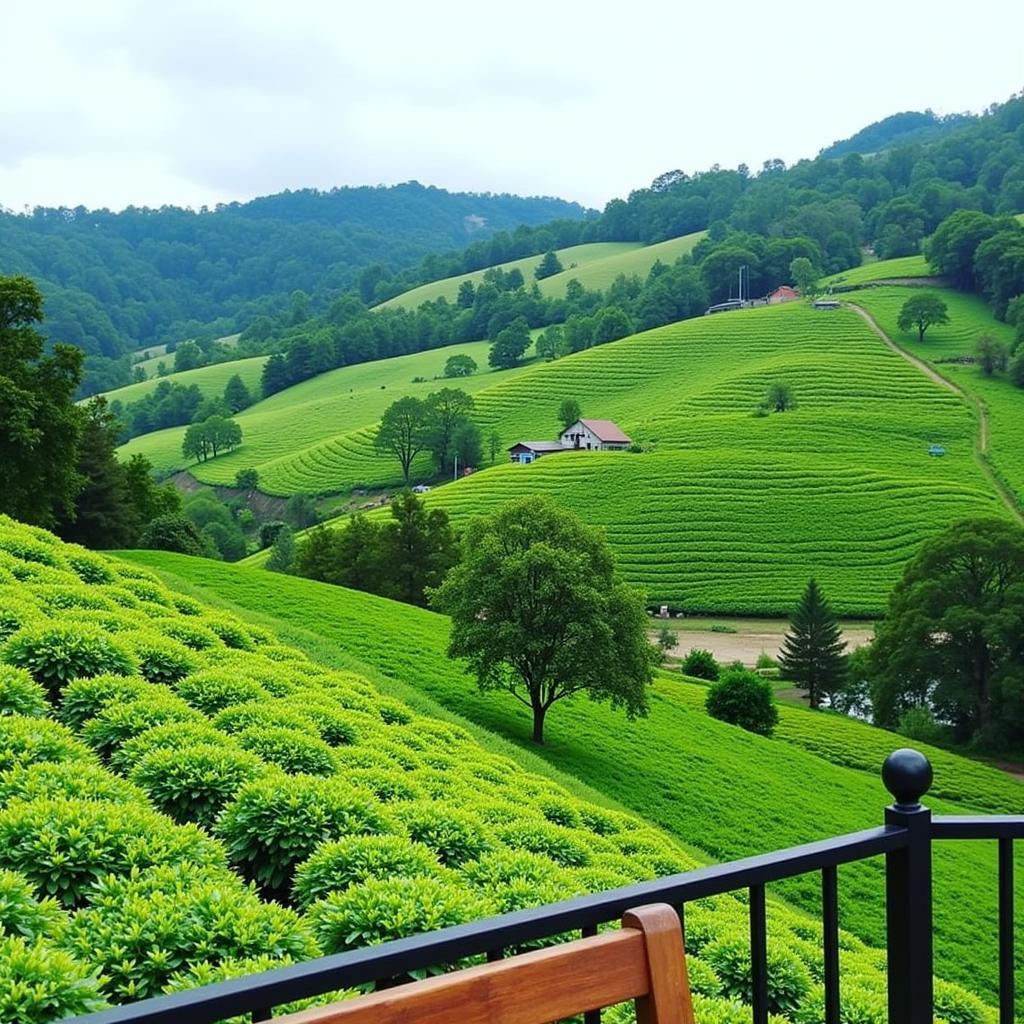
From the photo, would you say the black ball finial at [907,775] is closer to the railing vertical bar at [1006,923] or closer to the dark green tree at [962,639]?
the railing vertical bar at [1006,923]

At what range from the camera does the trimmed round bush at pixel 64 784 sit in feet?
19.4

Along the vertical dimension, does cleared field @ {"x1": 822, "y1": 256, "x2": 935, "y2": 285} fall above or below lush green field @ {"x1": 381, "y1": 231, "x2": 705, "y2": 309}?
below

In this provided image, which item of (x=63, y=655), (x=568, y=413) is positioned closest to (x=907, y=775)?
(x=63, y=655)

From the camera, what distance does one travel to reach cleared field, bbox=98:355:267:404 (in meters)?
146

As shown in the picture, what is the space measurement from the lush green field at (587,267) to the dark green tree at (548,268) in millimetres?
1481

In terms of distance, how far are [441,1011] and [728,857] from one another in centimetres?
1941

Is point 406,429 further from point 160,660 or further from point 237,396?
point 160,660

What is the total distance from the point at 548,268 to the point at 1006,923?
602 ft

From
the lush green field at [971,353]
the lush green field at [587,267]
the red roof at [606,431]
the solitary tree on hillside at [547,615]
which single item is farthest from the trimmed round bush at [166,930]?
the lush green field at [587,267]

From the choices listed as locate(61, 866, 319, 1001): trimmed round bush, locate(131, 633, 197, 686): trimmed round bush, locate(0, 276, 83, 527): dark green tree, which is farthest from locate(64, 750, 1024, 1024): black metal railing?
locate(0, 276, 83, 527): dark green tree

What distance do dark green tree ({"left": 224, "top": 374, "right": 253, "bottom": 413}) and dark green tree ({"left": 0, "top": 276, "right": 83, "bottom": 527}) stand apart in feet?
360

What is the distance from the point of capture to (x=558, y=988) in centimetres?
207

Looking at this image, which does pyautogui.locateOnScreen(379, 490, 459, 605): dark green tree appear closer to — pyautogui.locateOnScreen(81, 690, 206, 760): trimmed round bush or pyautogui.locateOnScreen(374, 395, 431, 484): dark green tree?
pyautogui.locateOnScreen(81, 690, 206, 760): trimmed round bush

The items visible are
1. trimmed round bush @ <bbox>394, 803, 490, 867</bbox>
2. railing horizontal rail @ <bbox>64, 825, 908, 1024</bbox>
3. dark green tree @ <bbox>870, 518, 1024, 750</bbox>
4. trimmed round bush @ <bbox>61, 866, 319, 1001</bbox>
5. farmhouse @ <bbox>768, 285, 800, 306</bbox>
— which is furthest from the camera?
farmhouse @ <bbox>768, 285, 800, 306</bbox>
